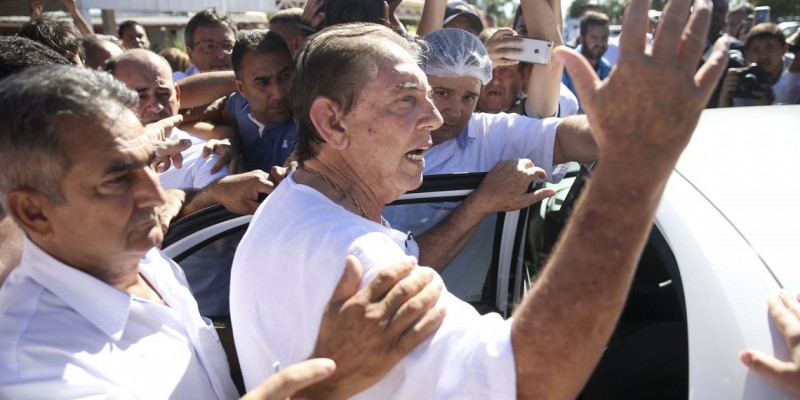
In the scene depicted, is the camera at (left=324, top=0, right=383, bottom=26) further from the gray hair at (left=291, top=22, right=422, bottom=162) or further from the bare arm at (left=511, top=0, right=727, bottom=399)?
the bare arm at (left=511, top=0, right=727, bottom=399)

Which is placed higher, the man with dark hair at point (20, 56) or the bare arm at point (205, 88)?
the man with dark hair at point (20, 56)

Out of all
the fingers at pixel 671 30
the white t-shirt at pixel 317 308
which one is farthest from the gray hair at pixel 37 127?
the fingers at pixel 671 30

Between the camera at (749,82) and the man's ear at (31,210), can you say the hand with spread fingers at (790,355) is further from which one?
the camera at (749,82)

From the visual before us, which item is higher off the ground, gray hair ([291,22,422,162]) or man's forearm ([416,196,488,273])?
gray hair ([291,22,422,162])

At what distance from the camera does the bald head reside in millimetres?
3037

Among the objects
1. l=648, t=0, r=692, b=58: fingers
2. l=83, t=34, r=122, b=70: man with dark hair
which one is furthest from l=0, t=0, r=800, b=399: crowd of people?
l=83, t=34, r=122, b=70: man with dark hair

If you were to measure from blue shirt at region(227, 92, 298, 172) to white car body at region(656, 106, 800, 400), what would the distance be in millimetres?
1753

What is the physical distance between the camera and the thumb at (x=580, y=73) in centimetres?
101

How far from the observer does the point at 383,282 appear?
3.72ft

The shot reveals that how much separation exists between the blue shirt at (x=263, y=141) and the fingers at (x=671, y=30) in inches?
81.3

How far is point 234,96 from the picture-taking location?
3.48 metres

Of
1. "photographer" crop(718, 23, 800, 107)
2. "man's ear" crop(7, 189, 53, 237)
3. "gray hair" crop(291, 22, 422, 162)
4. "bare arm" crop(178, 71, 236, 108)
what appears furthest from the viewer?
"photographer" crop(718, 23, 800, 107)

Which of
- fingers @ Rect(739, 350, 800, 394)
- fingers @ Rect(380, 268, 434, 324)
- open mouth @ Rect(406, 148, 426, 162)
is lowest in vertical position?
fingers @ Rect(739, 350, 800, 394)

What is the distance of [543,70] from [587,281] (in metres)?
2.18
